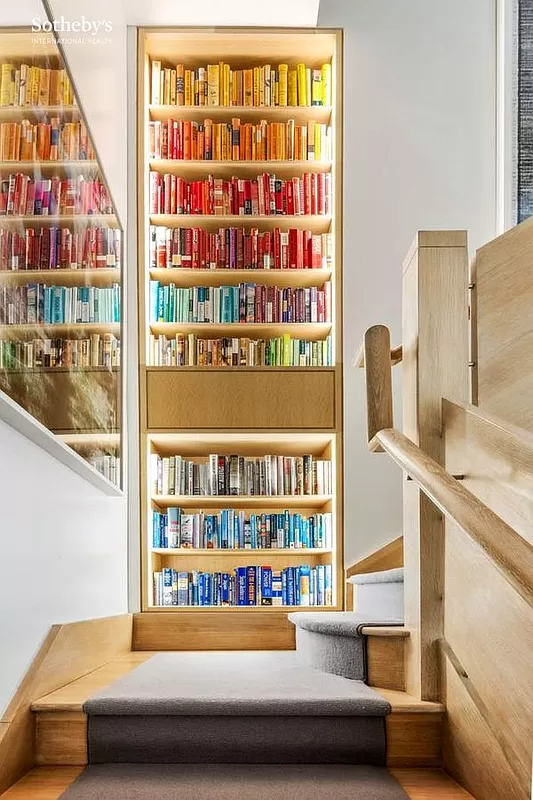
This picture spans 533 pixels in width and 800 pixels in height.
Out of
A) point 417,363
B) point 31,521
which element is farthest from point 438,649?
point 31,521

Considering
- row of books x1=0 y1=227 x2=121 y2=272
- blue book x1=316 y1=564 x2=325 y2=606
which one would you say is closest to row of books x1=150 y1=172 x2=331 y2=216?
row of books x1=0 y1=227 x2=121 y2=272

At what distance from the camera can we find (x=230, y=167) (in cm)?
488

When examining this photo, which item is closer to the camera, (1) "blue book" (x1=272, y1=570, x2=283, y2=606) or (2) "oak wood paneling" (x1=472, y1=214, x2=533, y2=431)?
(2) "oak wood paneling" (x1=472, y1=214, x2=533, y2=431)

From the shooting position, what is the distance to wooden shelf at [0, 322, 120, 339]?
6.75 feet

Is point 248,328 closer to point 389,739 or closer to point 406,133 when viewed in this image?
point 406,133

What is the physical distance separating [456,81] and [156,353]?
2.05m

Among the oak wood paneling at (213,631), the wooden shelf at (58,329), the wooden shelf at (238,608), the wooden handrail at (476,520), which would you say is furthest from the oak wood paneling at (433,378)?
the wooden shelf at (238,608)

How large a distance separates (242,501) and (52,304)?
2.47 m

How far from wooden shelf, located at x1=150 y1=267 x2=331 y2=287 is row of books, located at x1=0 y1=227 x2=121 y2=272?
1027 millimetres

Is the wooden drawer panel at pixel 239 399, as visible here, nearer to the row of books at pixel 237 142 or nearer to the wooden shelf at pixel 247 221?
the wooden shelf at pixel 247 221

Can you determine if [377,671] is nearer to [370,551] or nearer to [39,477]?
[39,477]

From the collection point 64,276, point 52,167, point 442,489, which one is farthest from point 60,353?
point 442,489

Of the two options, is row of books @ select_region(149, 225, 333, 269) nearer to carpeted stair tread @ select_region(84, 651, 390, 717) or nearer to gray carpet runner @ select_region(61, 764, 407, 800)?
carpeted stair tread @ select_region(84, 651, 390, 717)

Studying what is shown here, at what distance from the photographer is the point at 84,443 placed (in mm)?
3092
